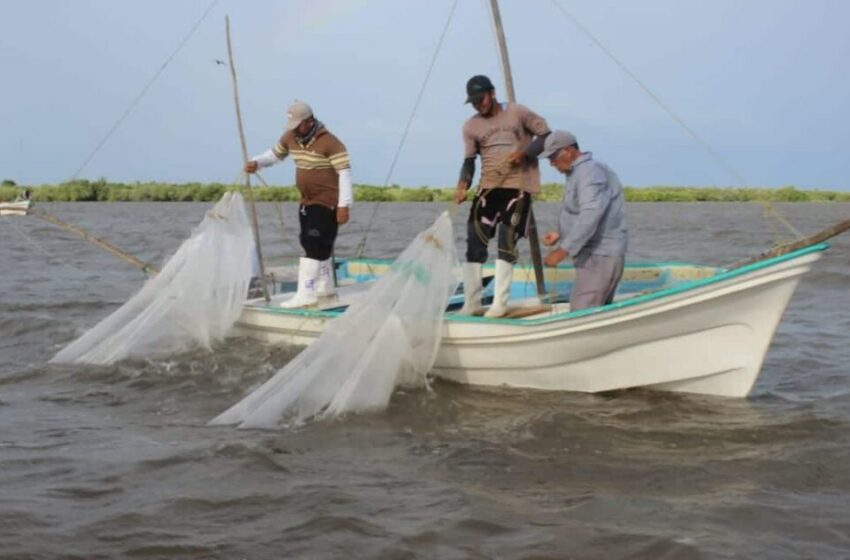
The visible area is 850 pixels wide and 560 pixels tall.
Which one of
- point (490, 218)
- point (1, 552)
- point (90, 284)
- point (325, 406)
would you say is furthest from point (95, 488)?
point (90, 284)

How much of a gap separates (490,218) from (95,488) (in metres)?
3.71

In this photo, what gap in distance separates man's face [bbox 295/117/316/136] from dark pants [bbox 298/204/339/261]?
63 centimetres

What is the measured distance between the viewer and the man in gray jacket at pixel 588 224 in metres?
6.86

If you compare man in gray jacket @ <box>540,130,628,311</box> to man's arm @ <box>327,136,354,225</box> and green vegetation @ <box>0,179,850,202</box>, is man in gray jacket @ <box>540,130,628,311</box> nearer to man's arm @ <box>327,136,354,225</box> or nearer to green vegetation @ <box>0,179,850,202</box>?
man's arm @ <box>327,136,354,225</box>

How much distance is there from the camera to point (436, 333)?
7215 millimetres

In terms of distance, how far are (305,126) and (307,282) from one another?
134 cm

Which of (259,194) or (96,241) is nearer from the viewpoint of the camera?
(96,241)

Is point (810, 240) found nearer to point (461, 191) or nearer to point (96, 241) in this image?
point (461, 191)

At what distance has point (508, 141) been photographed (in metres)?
7.58

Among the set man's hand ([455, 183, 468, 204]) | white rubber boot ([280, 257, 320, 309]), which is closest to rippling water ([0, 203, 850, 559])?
white rubber boot ([280, 257, 320, 309])

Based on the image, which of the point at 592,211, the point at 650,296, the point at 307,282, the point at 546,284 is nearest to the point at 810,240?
the point at 650,296

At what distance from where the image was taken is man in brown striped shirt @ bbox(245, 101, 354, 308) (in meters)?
8.41

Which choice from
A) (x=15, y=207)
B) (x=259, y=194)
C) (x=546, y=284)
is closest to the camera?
(x=546, y=284)

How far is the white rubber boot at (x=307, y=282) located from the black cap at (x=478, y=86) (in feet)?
7.08
